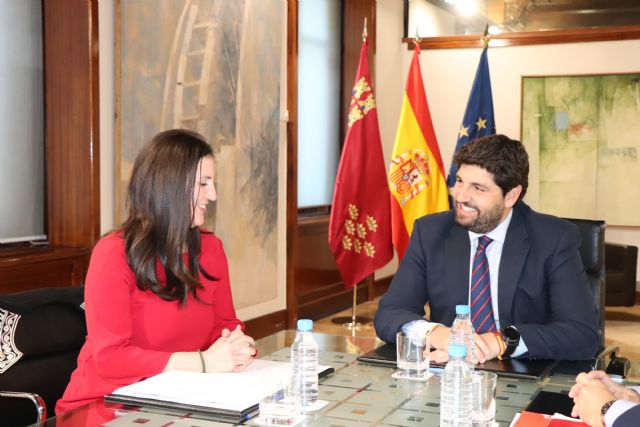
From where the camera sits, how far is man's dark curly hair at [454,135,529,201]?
9.03 feet

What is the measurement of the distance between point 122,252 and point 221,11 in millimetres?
3285

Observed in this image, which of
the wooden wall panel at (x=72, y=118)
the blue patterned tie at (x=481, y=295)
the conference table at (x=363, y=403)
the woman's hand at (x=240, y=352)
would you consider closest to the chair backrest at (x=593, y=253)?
the blue patterned tie at (x=481, y=295)

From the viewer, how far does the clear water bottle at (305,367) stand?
1797 mm

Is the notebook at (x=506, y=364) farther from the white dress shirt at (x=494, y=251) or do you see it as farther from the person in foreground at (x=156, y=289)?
the white dress shirt at (x=494, y=251)

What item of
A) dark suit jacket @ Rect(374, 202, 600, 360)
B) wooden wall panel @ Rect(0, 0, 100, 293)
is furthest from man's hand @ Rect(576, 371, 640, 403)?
wooden wall panel @ Rect(0, 0, 100, 293)

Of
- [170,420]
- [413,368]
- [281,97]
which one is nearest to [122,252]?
[170,420]

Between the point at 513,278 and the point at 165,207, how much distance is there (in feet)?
3.71

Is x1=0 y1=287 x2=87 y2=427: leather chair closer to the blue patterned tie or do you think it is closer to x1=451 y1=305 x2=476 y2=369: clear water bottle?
x1=451 y1=305 x2=476 y2=369: clear water bottle

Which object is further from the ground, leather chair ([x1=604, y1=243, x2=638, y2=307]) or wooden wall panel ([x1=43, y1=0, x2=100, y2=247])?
wooden wall panel ([x1=43, y1=0, x2=100, y2=247])

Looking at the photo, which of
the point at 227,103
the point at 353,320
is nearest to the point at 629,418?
the point at 227,103

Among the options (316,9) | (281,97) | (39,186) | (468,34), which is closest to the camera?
(39,186)

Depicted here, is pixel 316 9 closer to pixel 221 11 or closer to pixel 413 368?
pixel 221 11

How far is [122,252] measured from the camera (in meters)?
2.18

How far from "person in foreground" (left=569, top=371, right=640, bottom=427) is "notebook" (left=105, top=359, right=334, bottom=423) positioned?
59 cm
